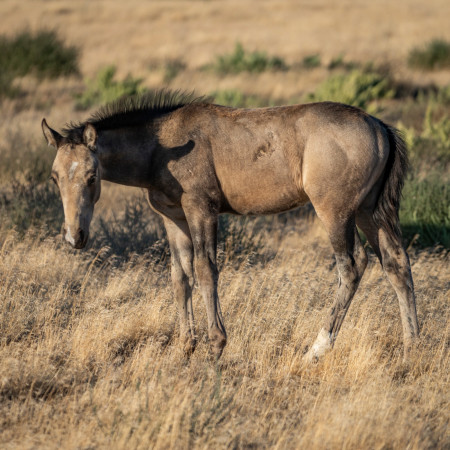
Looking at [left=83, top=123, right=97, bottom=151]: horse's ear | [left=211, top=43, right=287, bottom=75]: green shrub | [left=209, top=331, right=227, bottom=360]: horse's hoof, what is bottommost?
[left=211, top=43, right=287, bottom=75]: green shrub

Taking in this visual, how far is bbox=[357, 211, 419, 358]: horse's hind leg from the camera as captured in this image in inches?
224

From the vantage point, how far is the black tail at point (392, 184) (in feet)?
18.6

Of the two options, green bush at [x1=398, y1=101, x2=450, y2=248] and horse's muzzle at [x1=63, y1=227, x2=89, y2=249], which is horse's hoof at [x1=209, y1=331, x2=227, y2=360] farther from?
green bush at [x1=398, y1=101, x2=450, y2=248]

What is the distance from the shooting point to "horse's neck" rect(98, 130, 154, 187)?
5.42 meters

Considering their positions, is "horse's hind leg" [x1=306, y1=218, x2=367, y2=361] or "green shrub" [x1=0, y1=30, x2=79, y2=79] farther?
"green shrub" [x1=0, y1=30, x2=79, y2=79]

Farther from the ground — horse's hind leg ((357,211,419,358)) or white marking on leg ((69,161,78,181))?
white marking on leg ((69,161,78,181))

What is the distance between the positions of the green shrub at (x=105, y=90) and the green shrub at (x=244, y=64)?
4672 mm

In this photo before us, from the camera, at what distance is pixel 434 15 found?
39688mm

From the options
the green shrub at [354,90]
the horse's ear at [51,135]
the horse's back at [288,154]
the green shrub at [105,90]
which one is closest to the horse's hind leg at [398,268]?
the horse's back at [288,154]

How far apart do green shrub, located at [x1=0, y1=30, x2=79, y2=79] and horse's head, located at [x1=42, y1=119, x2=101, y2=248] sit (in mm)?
16438

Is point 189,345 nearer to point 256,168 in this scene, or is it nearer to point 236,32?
point 256,168

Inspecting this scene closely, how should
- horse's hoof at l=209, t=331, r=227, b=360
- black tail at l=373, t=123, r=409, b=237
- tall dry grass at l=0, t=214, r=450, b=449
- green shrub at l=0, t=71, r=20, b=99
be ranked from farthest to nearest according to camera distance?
green shrub at l=0, t=71, r=20, b=99, black tail at l=373, t=123, r=409, b=237, horse's hoof at l=209, t=331, r=227, b=360, tall dry grass at l=0, t=214, r=450, b=449

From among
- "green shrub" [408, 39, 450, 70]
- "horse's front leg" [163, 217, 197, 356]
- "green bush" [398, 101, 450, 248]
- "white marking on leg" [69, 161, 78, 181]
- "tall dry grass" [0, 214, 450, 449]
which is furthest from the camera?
"green shrub" [408, 39, 450, 70]

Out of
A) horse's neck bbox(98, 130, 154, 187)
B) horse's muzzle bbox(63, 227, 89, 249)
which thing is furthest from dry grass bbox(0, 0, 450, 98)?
horse's muzzle bbox(63, 227, 89, 249)
